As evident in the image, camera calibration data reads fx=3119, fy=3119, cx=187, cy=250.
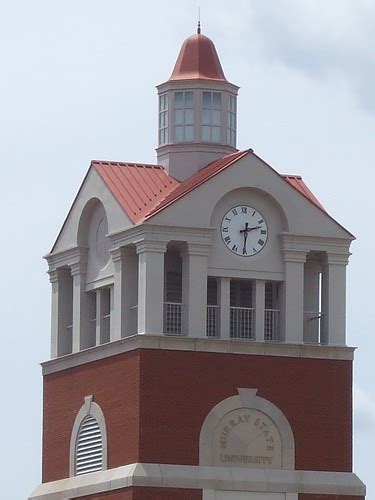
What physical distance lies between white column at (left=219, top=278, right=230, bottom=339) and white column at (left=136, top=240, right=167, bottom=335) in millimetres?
1847

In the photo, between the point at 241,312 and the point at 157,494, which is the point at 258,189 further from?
the point at 157,494

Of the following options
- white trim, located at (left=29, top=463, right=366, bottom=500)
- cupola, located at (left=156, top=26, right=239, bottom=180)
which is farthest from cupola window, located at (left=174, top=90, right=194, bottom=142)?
white trim, located at (left=29, top=463, right=366, bottom=500)

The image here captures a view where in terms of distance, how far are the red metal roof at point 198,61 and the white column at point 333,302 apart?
634cm

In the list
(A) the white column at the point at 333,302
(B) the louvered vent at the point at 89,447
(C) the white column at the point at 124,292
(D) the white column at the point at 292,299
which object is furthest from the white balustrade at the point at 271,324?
(B) the louvered vent at the point at 89,447

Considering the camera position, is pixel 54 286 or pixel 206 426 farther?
pixel 54 286

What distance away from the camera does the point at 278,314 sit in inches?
3369

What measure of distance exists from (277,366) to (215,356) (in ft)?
6.15

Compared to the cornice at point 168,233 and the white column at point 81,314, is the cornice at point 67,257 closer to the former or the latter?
the white column at point 81,314

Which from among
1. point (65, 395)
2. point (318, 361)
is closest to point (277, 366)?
point (318, 361)

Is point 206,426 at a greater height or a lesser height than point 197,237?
lesser

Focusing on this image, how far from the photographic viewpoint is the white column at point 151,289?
83.4 metres

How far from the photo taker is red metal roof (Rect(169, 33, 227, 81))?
287 ft

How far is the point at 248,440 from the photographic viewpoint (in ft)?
277

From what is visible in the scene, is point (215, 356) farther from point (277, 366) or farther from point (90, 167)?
point (90, 167)
